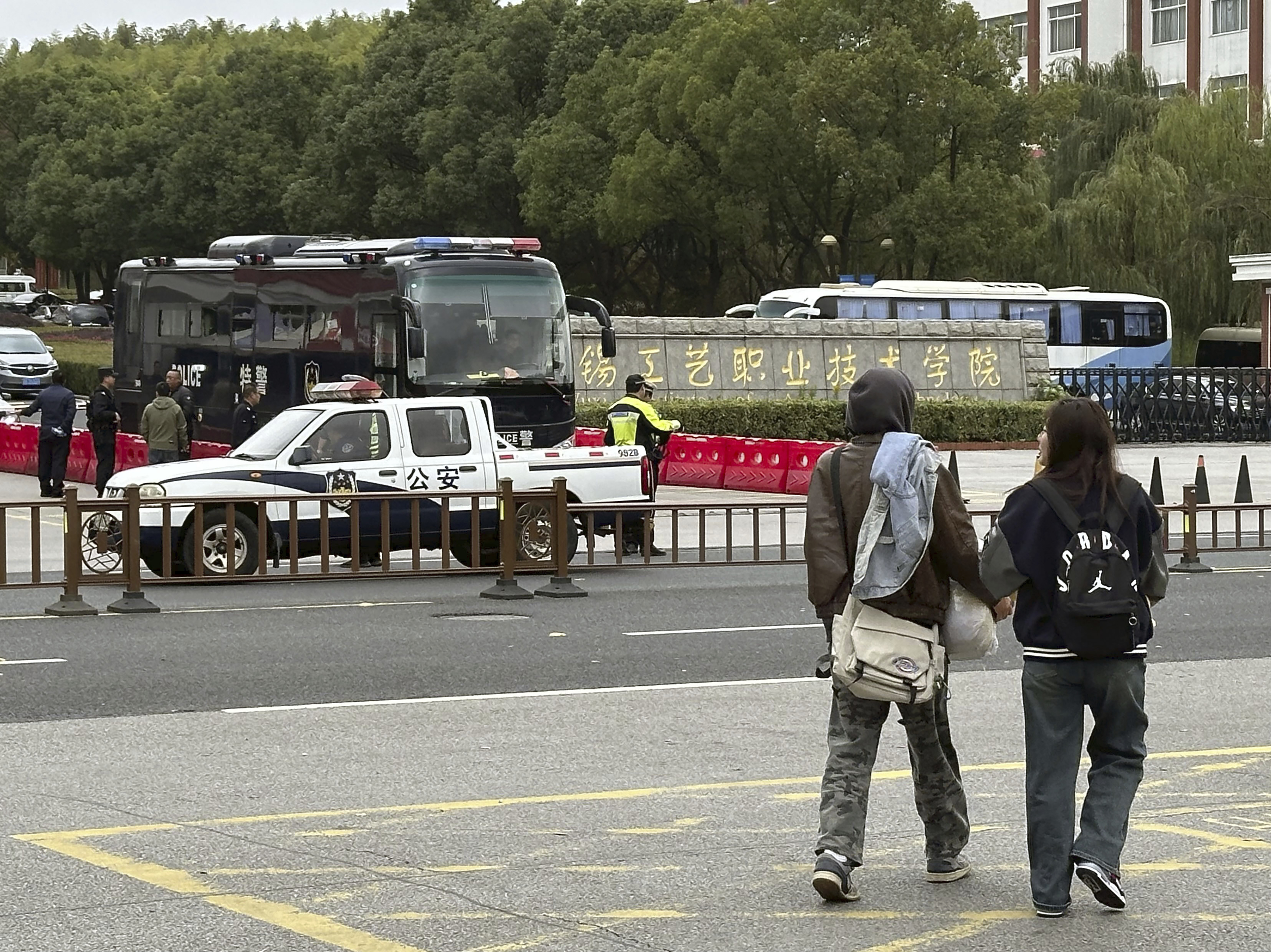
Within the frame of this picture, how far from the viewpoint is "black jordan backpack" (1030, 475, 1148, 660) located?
593cm

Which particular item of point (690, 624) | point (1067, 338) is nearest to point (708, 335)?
point (1067, 338)

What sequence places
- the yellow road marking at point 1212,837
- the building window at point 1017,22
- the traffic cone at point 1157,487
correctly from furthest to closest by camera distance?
the building window at point 1017,22, the traffic cone at point 1157,487, the yellow road marking at point 1212,837

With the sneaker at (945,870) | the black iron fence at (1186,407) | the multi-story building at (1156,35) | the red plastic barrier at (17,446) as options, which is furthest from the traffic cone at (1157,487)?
the multi-story building at (1156,35)

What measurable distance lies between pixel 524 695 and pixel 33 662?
10.7 feet

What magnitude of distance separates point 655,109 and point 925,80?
31.9ft

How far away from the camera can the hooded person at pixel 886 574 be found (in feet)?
20.4

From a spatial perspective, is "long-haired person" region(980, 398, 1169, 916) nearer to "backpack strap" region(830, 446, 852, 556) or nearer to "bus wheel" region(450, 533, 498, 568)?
"backpack strap" region(830, 446, 852, 556)

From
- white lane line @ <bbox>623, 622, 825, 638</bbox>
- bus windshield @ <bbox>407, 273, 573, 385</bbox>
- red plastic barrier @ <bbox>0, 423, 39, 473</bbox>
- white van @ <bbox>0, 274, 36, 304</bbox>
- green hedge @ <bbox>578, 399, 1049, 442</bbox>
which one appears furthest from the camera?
white van @ <bbox>0, 274, 36, 304</bbox>

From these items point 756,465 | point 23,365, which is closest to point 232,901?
point 756,465

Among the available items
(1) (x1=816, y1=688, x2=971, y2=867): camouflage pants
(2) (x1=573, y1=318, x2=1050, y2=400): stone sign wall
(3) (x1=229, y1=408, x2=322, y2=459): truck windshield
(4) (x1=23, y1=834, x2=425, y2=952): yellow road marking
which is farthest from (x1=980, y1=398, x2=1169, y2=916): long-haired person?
(2) (x1=573, y1=318, x2=1050, y2=400): stone sign wall

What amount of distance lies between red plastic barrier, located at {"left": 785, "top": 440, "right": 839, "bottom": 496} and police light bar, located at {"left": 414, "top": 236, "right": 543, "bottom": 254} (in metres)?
4.34

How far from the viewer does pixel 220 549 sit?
1669 centimetres

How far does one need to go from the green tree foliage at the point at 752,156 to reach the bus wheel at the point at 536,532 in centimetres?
3493

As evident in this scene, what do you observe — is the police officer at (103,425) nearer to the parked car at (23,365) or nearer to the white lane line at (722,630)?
the white lane line at (722,630)
